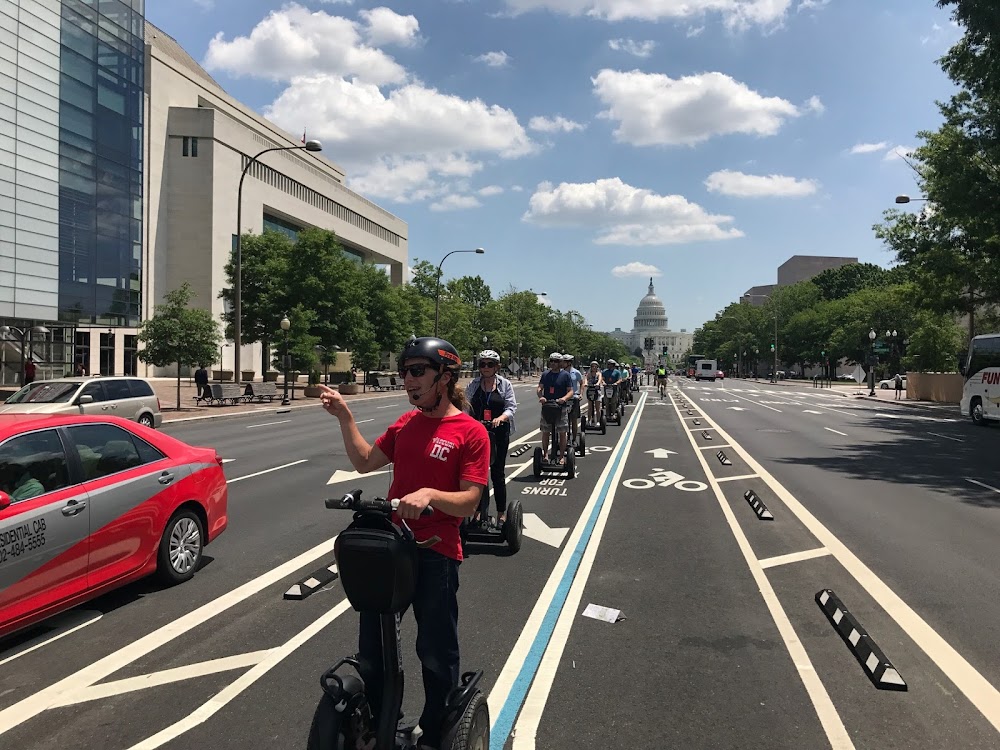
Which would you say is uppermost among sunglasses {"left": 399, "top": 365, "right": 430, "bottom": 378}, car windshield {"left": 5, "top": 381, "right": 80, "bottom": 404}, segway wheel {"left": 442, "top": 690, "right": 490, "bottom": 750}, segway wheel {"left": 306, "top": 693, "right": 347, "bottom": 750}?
sunglasses {"left": 399, "top": 365, "right": 430, "bottom": 378}

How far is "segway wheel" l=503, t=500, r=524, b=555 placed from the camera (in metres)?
6.96

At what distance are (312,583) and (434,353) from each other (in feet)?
12.2

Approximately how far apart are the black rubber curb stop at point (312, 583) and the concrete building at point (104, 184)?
96.2 ft

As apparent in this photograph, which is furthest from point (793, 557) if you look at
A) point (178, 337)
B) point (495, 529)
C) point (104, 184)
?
point (104, 184)

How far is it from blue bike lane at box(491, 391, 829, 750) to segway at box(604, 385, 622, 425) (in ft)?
45.8

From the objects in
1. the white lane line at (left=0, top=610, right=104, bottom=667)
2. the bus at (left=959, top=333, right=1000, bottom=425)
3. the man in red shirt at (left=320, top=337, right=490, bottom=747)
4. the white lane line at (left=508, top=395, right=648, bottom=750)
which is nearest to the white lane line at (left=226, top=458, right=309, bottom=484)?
the white lane line at (left=508, top=395, right=648, bottom=750)

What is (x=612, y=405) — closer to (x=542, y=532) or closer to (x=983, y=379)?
Result: (x=983, y=379)

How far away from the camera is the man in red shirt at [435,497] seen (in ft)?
9.20

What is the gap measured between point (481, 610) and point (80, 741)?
2615mm

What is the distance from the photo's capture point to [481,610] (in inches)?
210


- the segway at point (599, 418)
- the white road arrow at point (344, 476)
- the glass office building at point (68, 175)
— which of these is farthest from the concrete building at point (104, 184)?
the white road arrow at point (344, 476)

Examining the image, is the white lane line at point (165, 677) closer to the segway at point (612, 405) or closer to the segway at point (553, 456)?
the segway at point (553, 456)

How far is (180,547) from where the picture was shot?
19.7 ft

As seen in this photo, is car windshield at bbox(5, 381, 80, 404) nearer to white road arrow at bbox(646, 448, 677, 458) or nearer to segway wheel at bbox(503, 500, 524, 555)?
white road arrow at bbox(646, 448, 677, 458)
